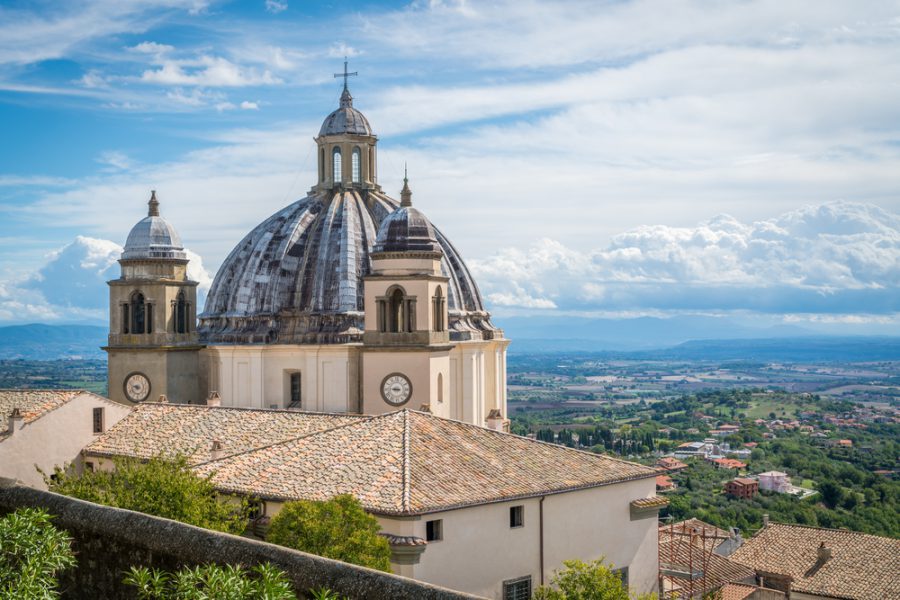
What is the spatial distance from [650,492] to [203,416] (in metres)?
17.2

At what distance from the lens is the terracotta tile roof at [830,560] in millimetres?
Answer: 48812

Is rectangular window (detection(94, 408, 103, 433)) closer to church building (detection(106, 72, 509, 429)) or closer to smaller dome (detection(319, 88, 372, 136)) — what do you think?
church building (detection(106, 72, 509, 429))

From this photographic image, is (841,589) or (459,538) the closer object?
(459,538)

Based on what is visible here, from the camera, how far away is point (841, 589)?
160 feet

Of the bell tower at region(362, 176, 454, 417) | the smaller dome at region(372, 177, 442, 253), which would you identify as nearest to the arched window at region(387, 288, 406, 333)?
the bell tower at region(362, 176, 454, 417)

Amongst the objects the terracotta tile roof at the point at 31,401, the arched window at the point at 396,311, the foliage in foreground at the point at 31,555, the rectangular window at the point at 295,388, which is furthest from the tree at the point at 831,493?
the foliage in foreground at the point at 31,555

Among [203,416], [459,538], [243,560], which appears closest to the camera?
[243,560]

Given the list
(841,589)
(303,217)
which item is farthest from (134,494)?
(841,589)

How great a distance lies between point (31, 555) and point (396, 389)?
31.8 meters

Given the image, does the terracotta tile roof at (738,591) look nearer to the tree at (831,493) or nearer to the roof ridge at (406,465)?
the roof ridge at (406,465)

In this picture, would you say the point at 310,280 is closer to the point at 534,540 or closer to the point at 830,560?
the point at 534,540

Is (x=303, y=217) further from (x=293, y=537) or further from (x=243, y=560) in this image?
(x=243, y=560)

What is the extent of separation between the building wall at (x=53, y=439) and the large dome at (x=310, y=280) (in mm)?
8285

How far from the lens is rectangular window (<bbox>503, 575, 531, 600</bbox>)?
29.9m
